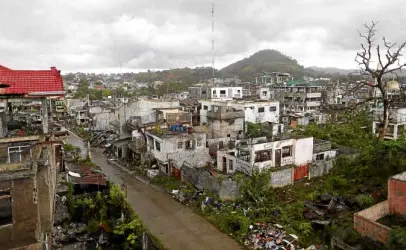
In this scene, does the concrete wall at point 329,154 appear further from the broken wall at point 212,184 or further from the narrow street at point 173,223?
the narrow street at point 173,223

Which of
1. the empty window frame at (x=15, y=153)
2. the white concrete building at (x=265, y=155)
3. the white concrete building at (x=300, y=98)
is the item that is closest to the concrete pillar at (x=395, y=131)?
the white concrete building at (x=265, y=155)

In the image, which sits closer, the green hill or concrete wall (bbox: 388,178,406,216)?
concrete wall (bbox: 388,178,406,216)

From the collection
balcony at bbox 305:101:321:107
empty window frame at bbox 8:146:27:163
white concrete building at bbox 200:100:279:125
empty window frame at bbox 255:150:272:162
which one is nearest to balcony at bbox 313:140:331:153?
empty window frame at bbox 255:150:272:162

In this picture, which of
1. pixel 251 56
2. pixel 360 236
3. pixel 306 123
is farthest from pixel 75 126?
pixel 251 56

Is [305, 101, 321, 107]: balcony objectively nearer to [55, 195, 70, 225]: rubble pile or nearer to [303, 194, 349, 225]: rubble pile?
[303, 194, 349, 225]: rubble pile

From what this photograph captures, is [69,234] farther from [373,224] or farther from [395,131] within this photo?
[395,131]

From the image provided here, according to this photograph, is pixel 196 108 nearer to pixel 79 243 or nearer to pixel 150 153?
pixel 150 153
